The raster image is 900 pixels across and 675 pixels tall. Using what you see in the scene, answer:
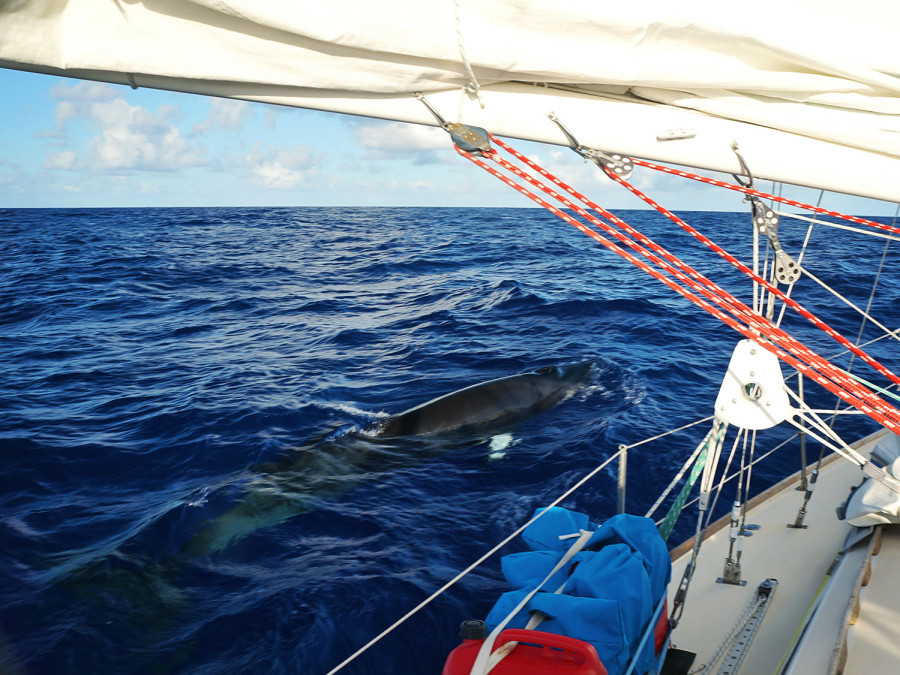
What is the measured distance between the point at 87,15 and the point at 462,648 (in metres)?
2.78

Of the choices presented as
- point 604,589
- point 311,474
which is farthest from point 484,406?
point 604,589

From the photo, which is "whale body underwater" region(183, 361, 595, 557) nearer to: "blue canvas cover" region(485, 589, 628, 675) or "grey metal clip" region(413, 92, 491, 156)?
"blue canvas cover" region(485, 589, 628, 675)

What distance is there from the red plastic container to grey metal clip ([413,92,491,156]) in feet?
6.49

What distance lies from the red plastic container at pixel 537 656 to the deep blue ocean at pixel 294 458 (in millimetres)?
2325

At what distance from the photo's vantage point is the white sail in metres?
2.23

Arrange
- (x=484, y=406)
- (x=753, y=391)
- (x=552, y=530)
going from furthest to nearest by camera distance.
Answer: (x=484, y=406), (x=552, y=530), (x=753, y=391)

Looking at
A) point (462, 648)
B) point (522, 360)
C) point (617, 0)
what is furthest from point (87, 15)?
point (522, 360)

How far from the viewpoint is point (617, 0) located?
7.66ft

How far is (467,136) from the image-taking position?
260 centimetres

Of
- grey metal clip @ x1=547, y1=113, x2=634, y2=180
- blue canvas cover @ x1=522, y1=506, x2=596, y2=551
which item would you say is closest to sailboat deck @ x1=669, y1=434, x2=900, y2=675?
blue canvas cover @ x1=522, y1=506, x2=596, y2=551

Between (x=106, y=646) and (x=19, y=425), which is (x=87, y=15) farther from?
(x=19, y=425)

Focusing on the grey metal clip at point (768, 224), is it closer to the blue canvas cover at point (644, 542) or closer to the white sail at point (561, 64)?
the white sail at point (561, 64)

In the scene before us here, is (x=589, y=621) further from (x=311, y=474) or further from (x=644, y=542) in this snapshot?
(x=311, y=474)

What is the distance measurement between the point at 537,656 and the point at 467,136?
2.11 m
